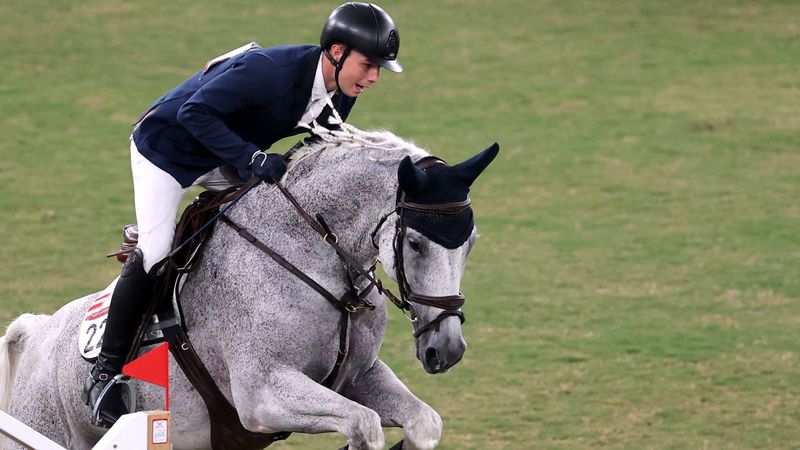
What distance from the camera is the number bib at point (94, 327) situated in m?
5.20

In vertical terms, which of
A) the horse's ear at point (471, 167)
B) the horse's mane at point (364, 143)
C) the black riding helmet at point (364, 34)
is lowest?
the horse's mane at point (364, 143)

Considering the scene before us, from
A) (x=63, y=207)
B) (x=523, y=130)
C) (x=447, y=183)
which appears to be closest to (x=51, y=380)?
(x=447, y=183)

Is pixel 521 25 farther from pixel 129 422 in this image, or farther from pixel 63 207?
pixel 129 422

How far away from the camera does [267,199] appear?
490 cm

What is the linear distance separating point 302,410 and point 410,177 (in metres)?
0.90

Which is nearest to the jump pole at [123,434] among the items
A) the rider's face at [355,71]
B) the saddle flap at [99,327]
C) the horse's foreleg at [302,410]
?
the horse's foreleg at [302,410]

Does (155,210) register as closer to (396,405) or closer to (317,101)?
(317,101)

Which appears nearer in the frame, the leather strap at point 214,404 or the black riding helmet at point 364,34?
the black riding helmet at point 364,34

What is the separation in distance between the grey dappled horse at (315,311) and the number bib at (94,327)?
0.27m

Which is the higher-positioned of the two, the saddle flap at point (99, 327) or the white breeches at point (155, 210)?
the white breeches at point (155, 210)

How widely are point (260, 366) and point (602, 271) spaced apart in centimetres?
672

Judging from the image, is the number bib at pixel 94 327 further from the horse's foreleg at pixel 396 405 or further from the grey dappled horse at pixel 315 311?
the horse's foreleg at pixel 396 405

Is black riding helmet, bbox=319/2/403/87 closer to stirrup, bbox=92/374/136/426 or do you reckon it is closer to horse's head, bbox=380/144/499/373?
horse's head, bbox=380/144/499/373

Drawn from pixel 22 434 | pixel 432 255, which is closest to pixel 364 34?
pixel 432 255
